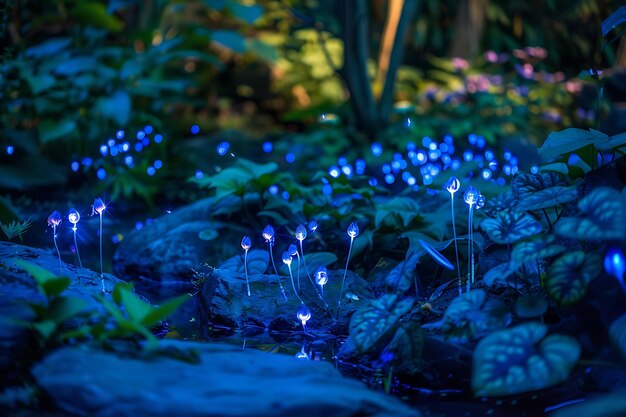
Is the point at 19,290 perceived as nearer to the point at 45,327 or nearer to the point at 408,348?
the point at 45,327

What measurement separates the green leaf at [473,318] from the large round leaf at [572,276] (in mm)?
162

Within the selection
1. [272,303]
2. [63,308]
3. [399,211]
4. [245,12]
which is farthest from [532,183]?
[245,12]

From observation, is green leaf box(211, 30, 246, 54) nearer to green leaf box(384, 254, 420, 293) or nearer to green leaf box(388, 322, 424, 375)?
green leaf box(384, 254, 420, 293)

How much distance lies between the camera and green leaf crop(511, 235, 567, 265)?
6.14ft

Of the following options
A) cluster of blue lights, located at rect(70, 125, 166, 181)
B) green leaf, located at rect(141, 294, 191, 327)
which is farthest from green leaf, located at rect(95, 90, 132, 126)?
green leaf, located at rect(141, 294, 191, 327)

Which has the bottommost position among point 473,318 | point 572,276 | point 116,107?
point 473,318

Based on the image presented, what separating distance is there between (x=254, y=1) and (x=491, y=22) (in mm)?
3440

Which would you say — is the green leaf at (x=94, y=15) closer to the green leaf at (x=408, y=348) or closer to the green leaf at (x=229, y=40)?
the green leaf at (x=229, y=40)

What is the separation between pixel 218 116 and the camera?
955 cm

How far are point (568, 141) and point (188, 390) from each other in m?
1.61

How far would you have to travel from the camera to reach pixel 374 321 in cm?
199

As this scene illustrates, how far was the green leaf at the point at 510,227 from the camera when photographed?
2025 millimetres

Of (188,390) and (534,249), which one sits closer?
(188,390)

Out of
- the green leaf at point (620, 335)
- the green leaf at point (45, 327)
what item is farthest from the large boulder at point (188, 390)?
the green leaf at point (620, 335)
